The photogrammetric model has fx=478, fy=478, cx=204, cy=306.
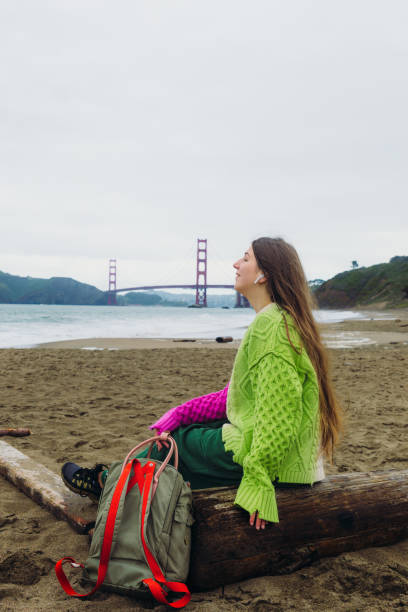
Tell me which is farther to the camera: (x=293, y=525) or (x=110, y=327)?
(x=110, y=327)

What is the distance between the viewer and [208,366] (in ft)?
24.9

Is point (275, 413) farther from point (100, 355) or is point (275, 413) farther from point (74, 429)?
point (100, 355)

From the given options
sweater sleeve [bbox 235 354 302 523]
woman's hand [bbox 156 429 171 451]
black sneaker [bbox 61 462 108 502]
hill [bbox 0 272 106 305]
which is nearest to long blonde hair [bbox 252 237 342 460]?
sweater sleeve [bbox 235 354 302 523]

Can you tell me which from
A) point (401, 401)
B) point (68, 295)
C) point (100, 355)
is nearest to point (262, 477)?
point (401, 401)

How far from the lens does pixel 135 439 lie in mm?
3480

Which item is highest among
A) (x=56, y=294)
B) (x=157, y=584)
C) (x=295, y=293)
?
(x=56, y=294)

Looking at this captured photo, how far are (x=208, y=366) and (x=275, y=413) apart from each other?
605cm

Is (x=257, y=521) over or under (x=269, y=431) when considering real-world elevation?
under

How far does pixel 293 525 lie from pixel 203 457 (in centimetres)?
41

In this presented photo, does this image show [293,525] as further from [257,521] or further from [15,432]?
[15,432]

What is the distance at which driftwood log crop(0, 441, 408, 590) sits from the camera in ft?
5.51

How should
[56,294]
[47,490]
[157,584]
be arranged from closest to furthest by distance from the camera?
[157,584] < [47,490] < [56,294]

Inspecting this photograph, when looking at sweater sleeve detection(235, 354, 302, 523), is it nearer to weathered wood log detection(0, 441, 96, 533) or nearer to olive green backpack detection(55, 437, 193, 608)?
olive green backpack detection(55, 437, 193, 608)

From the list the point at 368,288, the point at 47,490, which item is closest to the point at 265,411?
the point at 47,490
